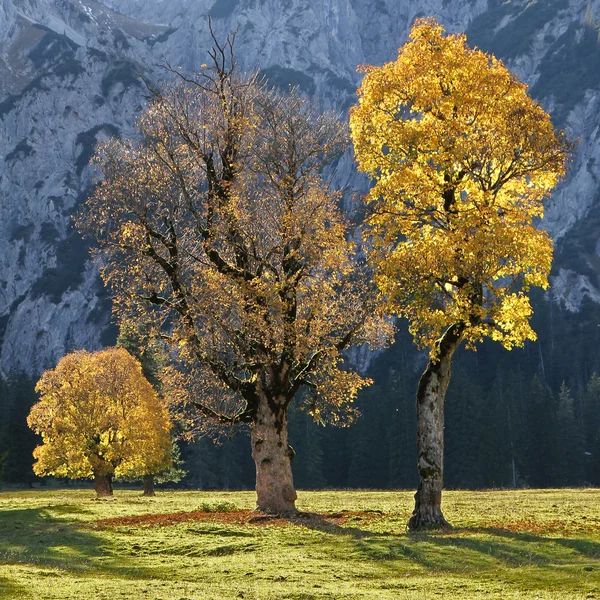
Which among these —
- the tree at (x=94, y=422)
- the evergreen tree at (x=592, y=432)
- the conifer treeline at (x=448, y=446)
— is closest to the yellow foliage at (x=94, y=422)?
the tree at (x=94, y=422)

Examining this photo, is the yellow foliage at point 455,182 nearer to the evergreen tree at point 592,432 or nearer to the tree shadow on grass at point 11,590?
the tree shadow on grass at point 11,590

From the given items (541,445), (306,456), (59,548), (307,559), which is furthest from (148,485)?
(541,445)

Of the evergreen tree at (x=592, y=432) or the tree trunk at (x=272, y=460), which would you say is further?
the evergreen tree at (x=592, y=432)

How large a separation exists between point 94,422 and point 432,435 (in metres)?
39.3

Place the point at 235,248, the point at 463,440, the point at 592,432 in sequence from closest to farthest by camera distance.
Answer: the point at 235,248
the point at 463,440
the point at 592,432

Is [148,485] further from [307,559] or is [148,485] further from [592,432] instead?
[592,432]

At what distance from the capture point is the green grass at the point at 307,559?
1811cm

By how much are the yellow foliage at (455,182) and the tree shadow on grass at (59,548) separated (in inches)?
569

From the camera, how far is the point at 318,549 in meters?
24.9

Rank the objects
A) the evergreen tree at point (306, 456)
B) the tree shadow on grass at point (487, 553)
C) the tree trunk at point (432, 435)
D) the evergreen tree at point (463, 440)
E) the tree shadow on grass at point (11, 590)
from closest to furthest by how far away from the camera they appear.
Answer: the tree shadow on grass at point (11, 590) < the tree shadow on grass at point (487, 553) < the tree trunk at point (432, 435) < the evergreen tree at point (463, 440) < the evergreen tree at point (306, 456)

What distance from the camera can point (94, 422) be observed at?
6247 cm

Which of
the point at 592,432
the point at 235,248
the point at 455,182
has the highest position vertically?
the point at 455,182

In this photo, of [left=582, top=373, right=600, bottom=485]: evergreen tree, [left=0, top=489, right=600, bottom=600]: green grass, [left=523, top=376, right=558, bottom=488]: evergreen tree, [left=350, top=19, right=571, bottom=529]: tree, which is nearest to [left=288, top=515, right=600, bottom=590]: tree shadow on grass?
[left=0, top=489, right=600, bottom=600]: green grass

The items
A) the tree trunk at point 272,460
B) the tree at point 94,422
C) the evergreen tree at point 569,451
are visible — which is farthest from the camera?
the evergreen tree at point 569,451
